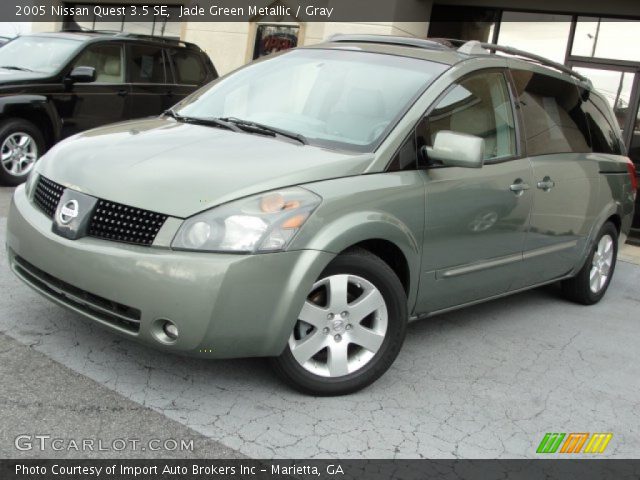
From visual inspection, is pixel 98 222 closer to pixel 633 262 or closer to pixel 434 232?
pixel 434 232

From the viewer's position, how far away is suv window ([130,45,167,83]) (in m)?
9.30

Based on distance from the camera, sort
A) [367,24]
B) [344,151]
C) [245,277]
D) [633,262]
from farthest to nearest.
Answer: [367,24]
[633,262]
[344,151]
[245,277]

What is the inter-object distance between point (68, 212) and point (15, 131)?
511 centimetres

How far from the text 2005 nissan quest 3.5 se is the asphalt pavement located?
28cm

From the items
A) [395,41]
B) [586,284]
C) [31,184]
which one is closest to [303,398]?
[31,184]

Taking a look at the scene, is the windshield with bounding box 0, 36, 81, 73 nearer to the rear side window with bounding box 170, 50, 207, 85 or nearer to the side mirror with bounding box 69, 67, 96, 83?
the side mirror with bounding box 69, 67, 96, 83

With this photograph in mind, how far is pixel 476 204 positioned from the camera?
427 centimetres

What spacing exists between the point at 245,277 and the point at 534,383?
189cm

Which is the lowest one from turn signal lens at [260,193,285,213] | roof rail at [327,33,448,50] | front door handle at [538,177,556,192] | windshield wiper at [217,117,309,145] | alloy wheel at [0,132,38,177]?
alloy wheel at [0,132,38,177]

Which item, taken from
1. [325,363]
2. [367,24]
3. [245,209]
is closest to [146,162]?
[245,209]

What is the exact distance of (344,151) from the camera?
382 centimetres

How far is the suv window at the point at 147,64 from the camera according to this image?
9.30 meters

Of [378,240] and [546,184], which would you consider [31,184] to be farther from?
[546,184]

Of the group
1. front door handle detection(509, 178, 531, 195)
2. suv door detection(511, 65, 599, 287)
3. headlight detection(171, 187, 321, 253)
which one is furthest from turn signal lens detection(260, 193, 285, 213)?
suv door detection(511, 65, 599, 287)
